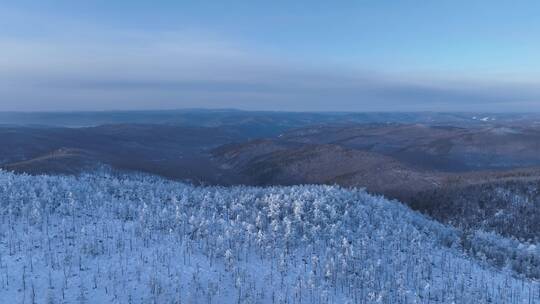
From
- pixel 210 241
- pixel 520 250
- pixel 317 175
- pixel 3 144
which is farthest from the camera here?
pixel 3 144

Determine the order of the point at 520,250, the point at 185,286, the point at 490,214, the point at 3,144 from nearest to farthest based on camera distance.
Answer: the point at 185,286
the point at 520,250
the point at 490,214
the point at 3,144

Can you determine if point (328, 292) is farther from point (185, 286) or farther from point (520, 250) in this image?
point (520, 250)

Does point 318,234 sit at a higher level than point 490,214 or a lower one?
higher

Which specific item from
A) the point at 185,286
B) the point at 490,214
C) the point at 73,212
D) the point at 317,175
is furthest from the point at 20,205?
the point at 317,175

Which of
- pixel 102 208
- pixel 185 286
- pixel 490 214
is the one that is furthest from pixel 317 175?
pixel 185 286

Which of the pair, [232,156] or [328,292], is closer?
[328,292]

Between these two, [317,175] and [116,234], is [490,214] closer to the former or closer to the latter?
[116,234]
